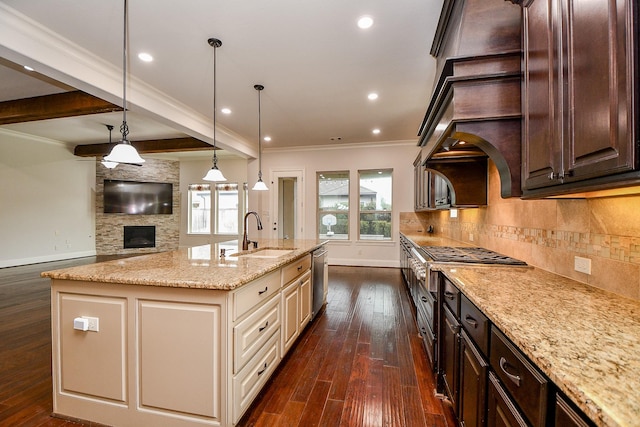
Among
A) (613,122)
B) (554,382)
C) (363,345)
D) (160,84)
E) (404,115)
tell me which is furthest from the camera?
(404,115)

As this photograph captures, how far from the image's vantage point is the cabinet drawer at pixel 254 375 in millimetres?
1566

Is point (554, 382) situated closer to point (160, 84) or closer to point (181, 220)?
point (160, 84)

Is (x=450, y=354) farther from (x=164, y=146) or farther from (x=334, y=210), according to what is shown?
(x=164, y=146)

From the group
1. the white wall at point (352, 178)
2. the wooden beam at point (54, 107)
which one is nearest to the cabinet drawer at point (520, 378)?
the wooden beam at point (54, 107)

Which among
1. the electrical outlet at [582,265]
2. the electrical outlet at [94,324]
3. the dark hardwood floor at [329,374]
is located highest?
the electrical outlet at [582,265]

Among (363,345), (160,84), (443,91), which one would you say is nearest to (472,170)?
(443,91)

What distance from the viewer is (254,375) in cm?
176

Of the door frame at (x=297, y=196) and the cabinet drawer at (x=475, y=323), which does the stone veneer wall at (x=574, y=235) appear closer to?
the cabinet drawer at (x=475, y=323)

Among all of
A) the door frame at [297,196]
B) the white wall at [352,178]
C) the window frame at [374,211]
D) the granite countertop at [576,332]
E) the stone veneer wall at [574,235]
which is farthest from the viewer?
the door frame at [297,196]

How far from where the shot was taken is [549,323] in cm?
96

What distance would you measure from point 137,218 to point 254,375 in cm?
817

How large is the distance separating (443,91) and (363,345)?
2.27 meters

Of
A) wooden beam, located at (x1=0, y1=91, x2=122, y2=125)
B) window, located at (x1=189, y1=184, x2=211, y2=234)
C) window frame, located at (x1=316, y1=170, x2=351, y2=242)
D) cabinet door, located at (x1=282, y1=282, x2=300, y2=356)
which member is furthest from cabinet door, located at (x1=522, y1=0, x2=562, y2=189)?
window, located at (x1=189, y1=184, x2=211, y2=234)

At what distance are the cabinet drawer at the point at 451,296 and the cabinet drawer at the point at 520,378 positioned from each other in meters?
0.46
